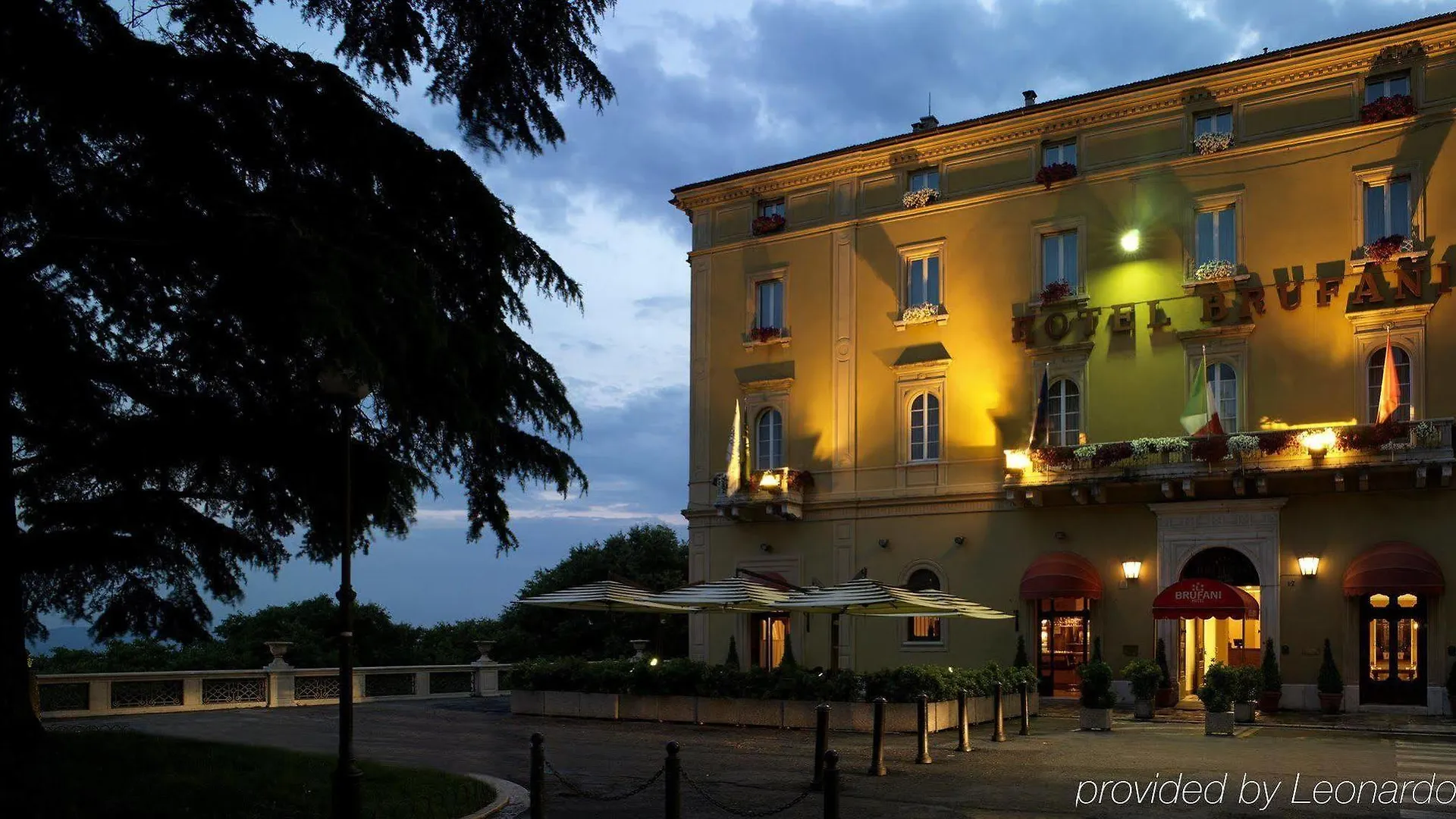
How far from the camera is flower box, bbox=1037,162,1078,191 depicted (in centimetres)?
3204

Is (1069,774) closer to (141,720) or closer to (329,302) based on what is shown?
(329,302)

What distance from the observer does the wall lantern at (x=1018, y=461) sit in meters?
31.3

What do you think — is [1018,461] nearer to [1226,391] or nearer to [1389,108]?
[1226,391]

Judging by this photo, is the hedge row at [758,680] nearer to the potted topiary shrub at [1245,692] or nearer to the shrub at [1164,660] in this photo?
the potted topiary shrub at [1245,692]

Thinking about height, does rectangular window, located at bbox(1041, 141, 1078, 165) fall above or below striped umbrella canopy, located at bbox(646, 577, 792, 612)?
above

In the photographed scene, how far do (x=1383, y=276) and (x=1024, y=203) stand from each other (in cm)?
859

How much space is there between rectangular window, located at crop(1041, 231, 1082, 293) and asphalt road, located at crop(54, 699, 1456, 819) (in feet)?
37.9

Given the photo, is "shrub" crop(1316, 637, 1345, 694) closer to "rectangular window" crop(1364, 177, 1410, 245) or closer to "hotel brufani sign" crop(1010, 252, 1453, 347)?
"hotel brufani sign" crop(1010, 252, 1453, 347)

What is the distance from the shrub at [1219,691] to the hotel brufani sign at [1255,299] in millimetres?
10065

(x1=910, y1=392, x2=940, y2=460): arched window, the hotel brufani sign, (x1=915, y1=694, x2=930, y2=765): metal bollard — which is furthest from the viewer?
(x1=910, y1=392, x2=940, y2=460): arched window

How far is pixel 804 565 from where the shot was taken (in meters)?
35.4

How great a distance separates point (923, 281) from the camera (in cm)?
3453

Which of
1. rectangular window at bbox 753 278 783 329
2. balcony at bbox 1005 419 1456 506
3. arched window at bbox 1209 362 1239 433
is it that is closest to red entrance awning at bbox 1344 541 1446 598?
→ balcony at bbox 1005 419 1456 506

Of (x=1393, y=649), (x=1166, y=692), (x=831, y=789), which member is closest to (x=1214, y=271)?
(x=1393, y=649)
